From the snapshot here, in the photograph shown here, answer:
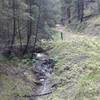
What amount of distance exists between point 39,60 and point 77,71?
6.03 metres

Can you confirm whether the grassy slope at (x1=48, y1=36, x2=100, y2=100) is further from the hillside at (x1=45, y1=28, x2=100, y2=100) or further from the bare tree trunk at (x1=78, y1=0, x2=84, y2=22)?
the bare tree trunk at (x1=78, y1=0, x2=84, y2=22)

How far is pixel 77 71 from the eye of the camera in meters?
16.1

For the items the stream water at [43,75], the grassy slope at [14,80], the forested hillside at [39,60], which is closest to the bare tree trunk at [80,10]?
the forested hillside at [39,60]

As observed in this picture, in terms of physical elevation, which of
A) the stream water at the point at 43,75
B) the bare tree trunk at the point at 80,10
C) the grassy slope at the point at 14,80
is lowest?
the stream water at the point at 43,75

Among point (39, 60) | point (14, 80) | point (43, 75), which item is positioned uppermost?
point (14, 80)

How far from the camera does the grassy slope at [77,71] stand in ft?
41.7

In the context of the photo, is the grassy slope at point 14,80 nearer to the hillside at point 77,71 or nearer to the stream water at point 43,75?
the stream water at point 43,75

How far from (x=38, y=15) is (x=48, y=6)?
4.65ft

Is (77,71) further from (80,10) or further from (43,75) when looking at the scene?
(80,10)

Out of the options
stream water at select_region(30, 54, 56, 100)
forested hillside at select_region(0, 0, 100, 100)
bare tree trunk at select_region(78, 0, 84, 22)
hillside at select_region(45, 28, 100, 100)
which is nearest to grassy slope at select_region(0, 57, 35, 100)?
forested hillside at select_region(0, 0, 100, 100)

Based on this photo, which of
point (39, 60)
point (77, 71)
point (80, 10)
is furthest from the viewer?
point (80, 10)

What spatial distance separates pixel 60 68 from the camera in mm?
18312

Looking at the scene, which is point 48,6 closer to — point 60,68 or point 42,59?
point 42,59

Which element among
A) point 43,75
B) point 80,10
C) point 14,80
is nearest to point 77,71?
point 43,75
